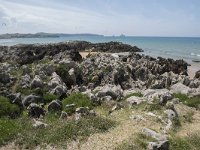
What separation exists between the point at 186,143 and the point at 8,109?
29.7ft

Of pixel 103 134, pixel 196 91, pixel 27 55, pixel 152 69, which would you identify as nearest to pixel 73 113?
pixel 103 134

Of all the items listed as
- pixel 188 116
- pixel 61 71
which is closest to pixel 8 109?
pixel 188 116

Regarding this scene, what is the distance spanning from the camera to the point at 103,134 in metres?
16.9

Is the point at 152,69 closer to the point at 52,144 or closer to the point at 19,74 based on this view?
the point at 19,74

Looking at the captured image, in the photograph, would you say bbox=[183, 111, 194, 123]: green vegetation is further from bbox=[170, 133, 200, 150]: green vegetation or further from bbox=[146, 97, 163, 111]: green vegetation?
bbox=[170, 133, 200, 150]: green vegetation

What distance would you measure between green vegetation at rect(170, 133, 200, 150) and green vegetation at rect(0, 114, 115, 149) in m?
3.07

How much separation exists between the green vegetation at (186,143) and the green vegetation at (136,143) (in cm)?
100

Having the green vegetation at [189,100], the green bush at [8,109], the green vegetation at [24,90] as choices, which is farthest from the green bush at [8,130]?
the green vegetation at [189,100]

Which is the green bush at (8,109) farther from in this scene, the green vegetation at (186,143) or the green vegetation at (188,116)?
the green vegetation at (188,116)

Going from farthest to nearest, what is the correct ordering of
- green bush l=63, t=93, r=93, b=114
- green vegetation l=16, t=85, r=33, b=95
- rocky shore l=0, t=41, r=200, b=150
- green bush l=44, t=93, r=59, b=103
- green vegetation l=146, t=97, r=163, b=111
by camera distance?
green vegetation l=16, t=85, r=33, b=95, green bush l=44, t=93, r=59, b=103, green bush l=63, t=93, r=93, b=114, green vegetation l=146, t=97, r=163, b=111, rocky shore l=0, t=41, r=200, b=150

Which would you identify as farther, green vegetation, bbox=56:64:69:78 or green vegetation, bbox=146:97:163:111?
green vegetation, bbox=56:64:69:78

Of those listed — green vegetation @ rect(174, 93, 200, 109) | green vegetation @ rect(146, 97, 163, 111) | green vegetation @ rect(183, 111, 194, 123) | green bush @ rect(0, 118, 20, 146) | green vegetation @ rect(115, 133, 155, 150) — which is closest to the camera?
green vegetation @ rect(115, 133, 155, 150)

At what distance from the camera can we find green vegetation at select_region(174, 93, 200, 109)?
2301 centimetres

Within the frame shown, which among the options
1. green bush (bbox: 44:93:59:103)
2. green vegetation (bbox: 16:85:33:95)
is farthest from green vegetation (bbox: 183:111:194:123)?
Answer: green vegetation (bbox: 16:85:33:95)
